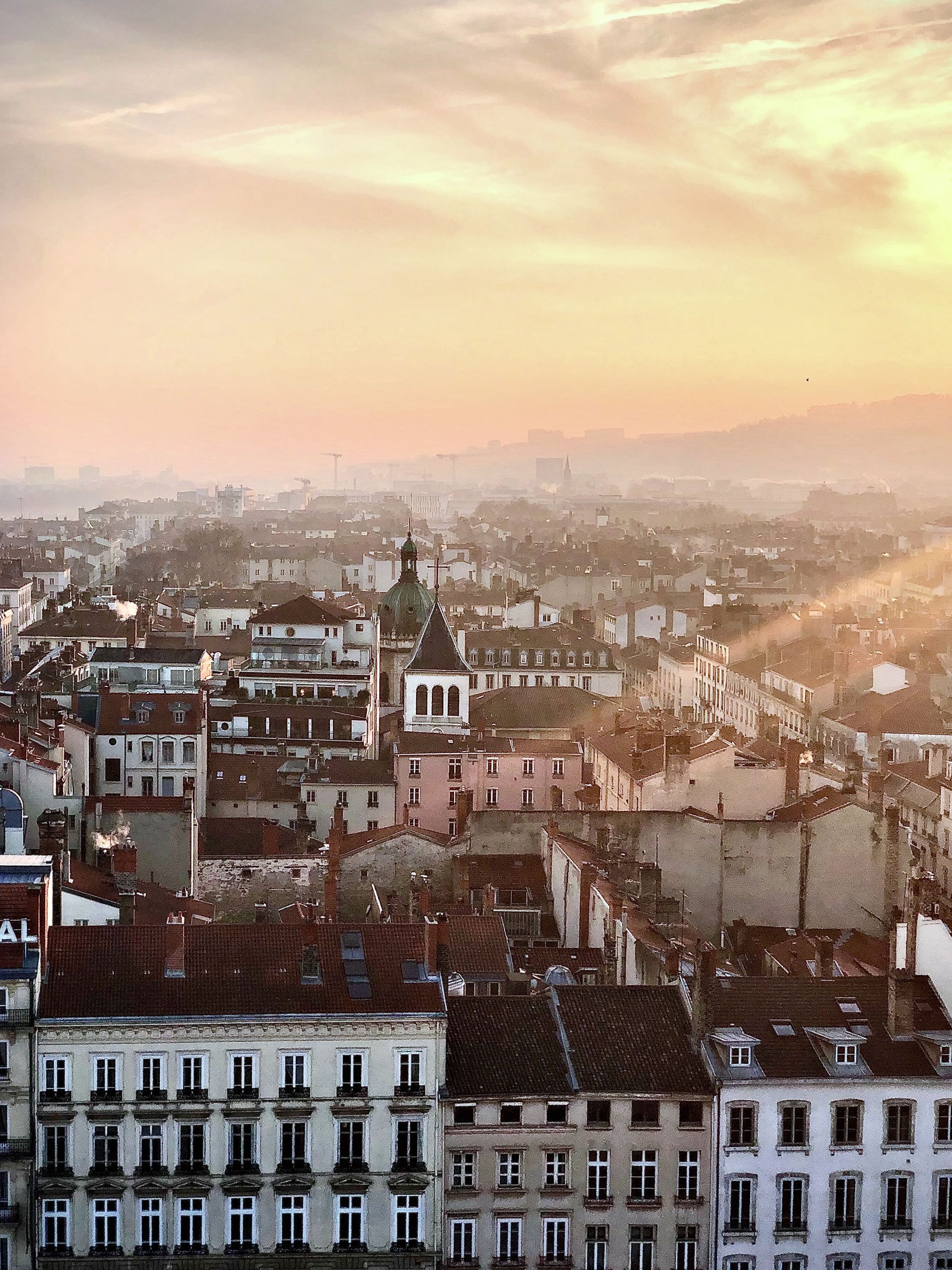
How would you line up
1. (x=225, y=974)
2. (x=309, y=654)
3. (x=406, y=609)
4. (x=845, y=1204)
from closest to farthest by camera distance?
(x=845, y=1204)
(x=225, y=974)
(x=309, y=654)
(x=406, y=609)

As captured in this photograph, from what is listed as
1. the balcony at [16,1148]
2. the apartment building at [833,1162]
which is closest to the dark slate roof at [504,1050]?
the apartment building at [833,1162]

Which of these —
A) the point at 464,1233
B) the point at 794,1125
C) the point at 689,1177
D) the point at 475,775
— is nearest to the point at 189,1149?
the point at 464,1233

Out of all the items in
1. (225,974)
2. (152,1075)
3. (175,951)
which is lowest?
(152,1075)

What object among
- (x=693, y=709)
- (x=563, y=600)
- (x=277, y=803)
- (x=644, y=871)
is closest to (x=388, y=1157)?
(x=644, y=871)

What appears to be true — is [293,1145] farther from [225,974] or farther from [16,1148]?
[16,1148]

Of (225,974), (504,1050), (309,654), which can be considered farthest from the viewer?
(309,654)

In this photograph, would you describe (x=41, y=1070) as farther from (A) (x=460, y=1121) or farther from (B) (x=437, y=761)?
(B) (x=437, y=761)

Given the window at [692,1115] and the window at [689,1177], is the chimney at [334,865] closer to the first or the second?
the window at [692,1115]

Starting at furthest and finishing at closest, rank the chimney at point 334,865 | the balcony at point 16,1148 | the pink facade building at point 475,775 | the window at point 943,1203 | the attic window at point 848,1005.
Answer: the pink facade building at point 475,775
the chimney at point 334,865
the attic window at point 848,1005
the window at point 943,1203
the balcony at point 16,1148
